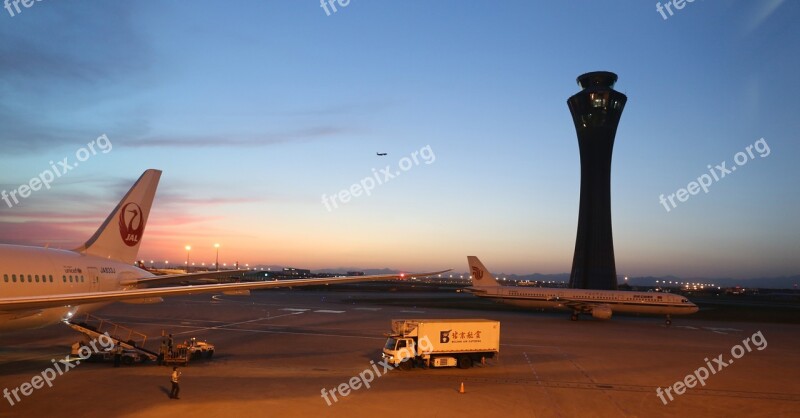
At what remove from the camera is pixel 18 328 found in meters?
21.9

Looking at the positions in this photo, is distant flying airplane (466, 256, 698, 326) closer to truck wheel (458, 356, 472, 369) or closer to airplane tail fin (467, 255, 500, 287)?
airplane tail fin (467, 255, 500, 287)

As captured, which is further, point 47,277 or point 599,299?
point 599,299

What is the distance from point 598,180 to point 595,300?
77298mm

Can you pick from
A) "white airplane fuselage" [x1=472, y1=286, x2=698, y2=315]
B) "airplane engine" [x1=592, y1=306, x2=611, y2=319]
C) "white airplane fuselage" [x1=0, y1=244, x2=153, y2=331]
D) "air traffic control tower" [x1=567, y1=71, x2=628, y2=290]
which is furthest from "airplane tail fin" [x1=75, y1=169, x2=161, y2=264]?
"air traffic control tower" [x1=567, y1=71, x2=628, y2=290]

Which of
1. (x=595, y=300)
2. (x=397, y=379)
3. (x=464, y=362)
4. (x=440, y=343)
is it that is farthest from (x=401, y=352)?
(x=595, y=300)

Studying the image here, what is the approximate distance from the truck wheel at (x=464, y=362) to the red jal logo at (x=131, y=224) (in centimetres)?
1919

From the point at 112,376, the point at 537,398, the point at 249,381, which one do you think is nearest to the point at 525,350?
the point at 537,398

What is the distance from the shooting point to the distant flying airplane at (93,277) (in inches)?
706

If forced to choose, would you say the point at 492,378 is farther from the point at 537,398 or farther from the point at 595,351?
the point at 595,351

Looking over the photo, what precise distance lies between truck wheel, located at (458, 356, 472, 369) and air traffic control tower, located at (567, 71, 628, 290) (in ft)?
356

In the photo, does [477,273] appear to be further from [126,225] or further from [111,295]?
[111,295]

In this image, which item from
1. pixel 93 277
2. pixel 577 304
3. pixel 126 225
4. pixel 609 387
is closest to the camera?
pixel 609 387

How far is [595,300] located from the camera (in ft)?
194

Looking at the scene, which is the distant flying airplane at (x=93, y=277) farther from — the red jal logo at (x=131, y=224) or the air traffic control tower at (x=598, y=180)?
the air traffic control tower at (x=598, y=180)
